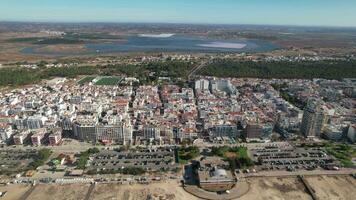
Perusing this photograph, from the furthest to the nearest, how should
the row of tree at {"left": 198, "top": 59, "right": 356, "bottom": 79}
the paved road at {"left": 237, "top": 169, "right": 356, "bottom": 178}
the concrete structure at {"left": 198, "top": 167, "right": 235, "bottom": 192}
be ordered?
1. the row of tree at {"left": 198, "top": 59, "right": 356, "bottom": 79}
2. the paved road at {"left": 237, "top": 169, "right": 356, "bottom": 178}
3. the concrete structure at {"left": 198, "top": 167, "right": 235, "bottom": 192}

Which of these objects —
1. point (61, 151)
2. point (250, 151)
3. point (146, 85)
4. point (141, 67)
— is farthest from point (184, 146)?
point (141, 67)

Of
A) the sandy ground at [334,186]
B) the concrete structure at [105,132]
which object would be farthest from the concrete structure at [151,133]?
the sandy ground at [334,186]

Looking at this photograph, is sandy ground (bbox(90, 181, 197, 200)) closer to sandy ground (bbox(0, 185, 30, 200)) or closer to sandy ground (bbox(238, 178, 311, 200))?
sandy ground (bbox(238, 178, 311, 200))

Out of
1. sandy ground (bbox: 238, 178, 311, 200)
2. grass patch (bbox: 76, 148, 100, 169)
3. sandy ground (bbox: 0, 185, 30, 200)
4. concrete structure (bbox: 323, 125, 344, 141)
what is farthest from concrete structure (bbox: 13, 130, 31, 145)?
concrete structure (bbox: 323, 125, 344, 141)

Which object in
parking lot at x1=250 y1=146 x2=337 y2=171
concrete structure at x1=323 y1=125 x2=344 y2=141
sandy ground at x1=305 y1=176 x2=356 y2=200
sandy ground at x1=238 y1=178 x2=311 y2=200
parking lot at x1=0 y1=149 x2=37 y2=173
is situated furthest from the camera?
concrete structure at x1=323 y1=125 x2=344 y2=141

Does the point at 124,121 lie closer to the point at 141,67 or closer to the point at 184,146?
the point at 184,146
